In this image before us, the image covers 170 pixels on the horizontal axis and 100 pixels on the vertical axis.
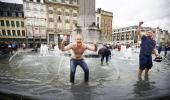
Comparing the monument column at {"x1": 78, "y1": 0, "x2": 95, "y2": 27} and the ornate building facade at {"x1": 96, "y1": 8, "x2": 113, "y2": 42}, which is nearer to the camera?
the monument column at {"x1": 78, "y1": 0, "x2": 95, "y2": 27}

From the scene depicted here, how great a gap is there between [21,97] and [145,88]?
308 cm

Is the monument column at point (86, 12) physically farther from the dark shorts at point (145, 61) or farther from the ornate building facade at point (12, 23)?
the ornate building facade at point (12, 23)

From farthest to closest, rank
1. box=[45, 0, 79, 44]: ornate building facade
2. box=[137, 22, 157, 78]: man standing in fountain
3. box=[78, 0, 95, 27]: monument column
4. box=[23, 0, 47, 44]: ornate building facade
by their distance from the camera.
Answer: box=[45, 0, 79, 44]: ornate building facade → box=[23, 0, 47, 44]: ornate building facade → box=[78, 0, 95, 27]: monument column → box=[137, 22, 157, 78]: man standing in fountain

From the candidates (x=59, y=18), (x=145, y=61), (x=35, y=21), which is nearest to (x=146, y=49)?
(x=145, y=61)

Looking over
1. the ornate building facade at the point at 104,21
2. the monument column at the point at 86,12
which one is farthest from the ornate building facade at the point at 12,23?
the monument column at the point at 86,12

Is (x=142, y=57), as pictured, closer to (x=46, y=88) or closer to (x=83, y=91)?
(x=83, y=91)

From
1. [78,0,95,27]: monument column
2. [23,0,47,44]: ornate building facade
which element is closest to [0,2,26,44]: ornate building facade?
[23,0,47,44]: ornate building facade

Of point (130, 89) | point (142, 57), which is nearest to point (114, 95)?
point (130, 89)

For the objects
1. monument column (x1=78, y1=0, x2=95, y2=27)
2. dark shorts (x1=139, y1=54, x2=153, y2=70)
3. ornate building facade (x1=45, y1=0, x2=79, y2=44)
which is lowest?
dark shorts (x1=139, y1=54, x2=153, y2=70)

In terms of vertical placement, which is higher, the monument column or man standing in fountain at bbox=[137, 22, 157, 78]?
the monument column

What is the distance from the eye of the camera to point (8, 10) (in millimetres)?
48062

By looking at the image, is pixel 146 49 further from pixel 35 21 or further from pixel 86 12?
pixel 35 21

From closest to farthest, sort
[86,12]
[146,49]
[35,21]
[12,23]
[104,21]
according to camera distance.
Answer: [146,49] → [86,12] → [12,23] → [35,21] → [104,21]

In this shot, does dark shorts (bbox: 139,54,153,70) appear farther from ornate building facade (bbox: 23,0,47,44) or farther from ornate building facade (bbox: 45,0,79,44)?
ornate building facade (bbox: 23,0,47,44)
